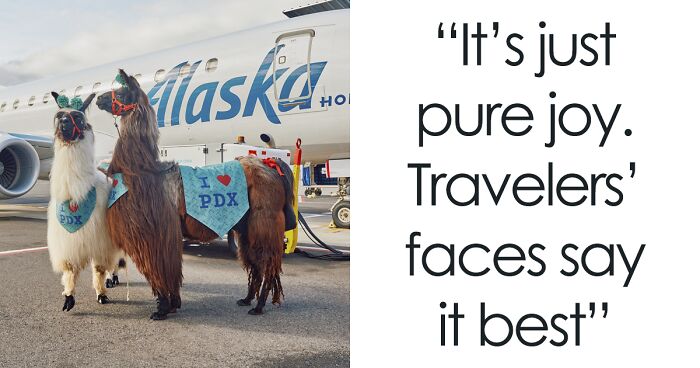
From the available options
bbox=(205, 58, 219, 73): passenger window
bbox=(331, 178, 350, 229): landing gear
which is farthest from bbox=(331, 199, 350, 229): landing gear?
bbox=(205, 58, 219, 73): passenger window

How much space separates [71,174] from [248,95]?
5692 mm

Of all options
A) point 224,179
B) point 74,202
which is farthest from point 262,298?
point 74,202

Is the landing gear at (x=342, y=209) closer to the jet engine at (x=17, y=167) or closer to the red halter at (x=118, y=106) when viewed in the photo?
the red halter at (x=118, y=106)

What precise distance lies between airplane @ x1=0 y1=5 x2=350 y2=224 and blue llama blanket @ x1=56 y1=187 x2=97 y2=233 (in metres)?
3.31

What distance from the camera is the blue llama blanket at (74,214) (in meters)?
3.71

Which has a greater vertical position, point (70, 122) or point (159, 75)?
point (159, 75)

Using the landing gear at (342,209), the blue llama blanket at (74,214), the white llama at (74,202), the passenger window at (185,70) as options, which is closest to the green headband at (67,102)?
the white llama at (74,202)

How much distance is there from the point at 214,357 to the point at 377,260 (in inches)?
76.5

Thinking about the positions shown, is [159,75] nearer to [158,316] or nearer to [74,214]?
[74,214]

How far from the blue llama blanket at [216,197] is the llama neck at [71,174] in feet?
2.43

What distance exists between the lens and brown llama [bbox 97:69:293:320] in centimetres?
366

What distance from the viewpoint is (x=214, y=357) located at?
3.02 meters

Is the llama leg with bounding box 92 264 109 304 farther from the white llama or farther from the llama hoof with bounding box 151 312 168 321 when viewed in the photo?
the llama hoof with bounding box 151 312 168 321

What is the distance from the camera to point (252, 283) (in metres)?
4.19
